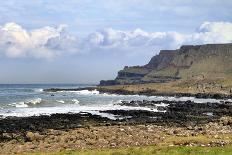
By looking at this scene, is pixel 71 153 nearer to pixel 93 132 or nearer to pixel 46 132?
pixel 93 132

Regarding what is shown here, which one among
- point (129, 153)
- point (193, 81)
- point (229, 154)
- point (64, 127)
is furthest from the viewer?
point (193, 81)

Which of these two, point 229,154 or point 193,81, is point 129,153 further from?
point 193,81

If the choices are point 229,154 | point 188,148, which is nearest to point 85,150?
point 188,148

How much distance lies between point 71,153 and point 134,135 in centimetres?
990

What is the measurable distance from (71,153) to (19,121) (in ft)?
92.2

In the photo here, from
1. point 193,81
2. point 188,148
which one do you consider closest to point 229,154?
point 188,148

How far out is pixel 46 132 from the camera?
45125 millimetres

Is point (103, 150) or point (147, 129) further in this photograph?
point (147, 129)

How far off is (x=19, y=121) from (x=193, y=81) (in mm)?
147043

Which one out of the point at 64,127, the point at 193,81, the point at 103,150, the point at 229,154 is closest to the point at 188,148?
the point at 229,154

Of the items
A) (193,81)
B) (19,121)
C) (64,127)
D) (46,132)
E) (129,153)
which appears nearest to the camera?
(129,153)

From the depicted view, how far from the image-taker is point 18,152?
33375mm

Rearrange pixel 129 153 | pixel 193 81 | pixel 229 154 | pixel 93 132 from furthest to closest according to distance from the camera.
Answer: pixel 193 81 < pixel 93 132 < pixel 129 153 < pixel 229 154

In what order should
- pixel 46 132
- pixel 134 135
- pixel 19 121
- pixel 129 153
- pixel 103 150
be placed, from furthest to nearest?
pixel 19 121 < pixel 46 132 < pixel 134 135 < pixel 103 150 < pixel 129 153
